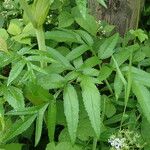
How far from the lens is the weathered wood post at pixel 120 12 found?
2072 millimetres

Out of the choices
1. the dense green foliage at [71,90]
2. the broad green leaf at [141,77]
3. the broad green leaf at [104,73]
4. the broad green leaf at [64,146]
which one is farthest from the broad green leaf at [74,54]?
the broad green leaf at [64,146]

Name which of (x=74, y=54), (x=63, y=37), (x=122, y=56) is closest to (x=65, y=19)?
(x=63, y=37)

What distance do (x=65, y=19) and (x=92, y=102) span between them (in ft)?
2.21

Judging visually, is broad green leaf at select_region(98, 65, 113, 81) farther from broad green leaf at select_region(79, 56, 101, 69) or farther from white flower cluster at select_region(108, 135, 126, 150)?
white flower cluster at select_region(108, 135, 126, 150)

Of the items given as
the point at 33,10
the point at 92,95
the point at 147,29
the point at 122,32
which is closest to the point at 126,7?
the point at 122,32

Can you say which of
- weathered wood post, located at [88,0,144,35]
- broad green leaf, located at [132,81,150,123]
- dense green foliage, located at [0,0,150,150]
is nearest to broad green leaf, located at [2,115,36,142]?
dense green foliage, located at [0,0,150,150]

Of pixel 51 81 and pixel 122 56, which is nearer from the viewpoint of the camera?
pixel 51 81

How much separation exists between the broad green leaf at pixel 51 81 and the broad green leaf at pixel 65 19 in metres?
0.46

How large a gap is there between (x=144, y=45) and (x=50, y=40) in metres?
0.49

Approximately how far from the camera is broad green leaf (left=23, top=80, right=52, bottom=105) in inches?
55.0

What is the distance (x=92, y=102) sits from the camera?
142 cm

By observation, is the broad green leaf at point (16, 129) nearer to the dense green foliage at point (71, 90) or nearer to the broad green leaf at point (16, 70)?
the dense green foliage at point (71, 90)

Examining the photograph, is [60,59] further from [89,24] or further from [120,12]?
[120,12]

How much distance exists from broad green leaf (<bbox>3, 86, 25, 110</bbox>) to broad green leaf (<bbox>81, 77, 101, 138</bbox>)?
23cm
